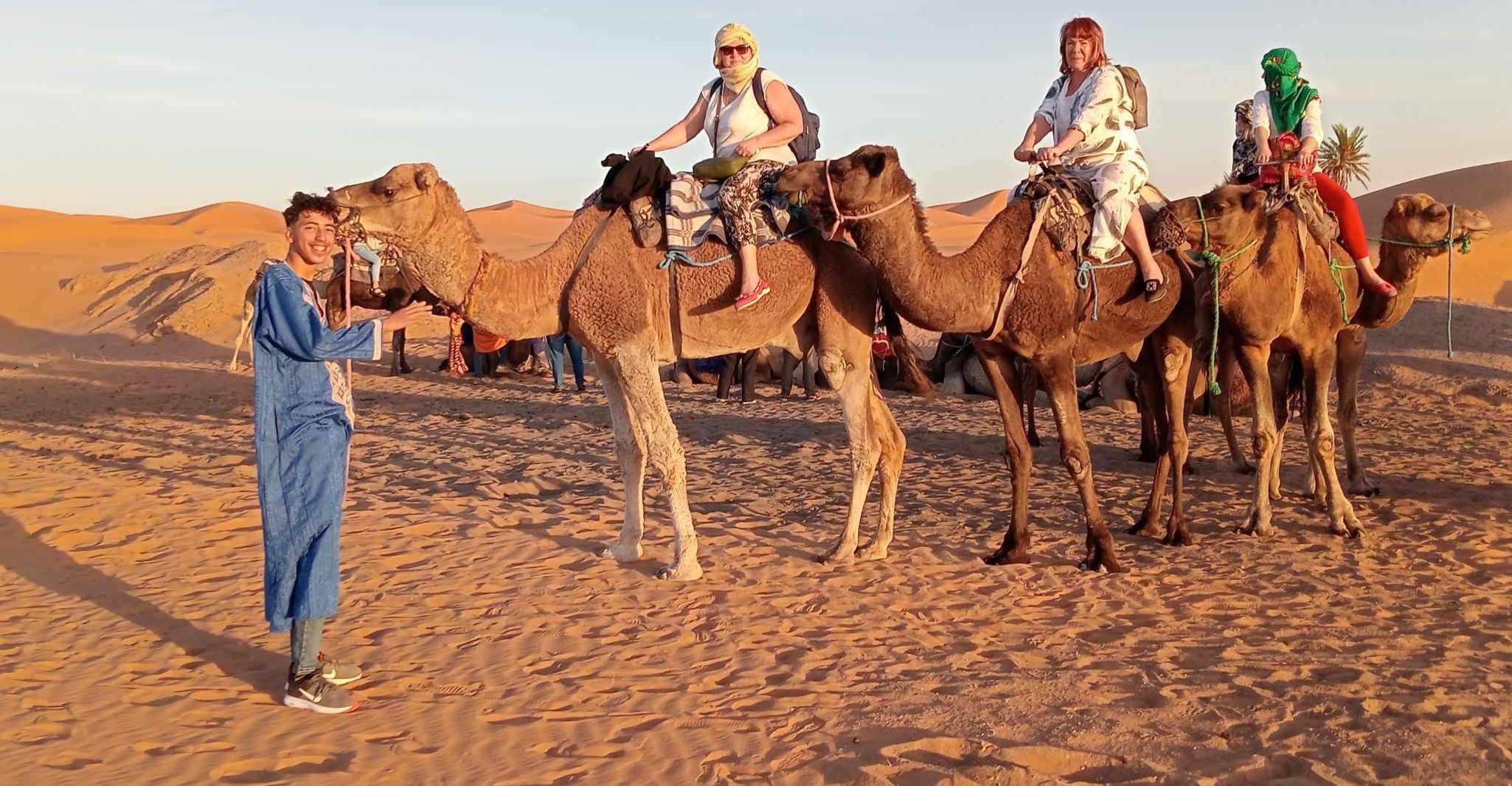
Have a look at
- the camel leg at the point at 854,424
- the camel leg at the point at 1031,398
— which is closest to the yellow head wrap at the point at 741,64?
the camel leg at the point at 854,424

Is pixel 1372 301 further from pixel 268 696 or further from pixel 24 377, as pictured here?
pixel 24 377

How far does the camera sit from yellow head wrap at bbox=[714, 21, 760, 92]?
22.5 feet

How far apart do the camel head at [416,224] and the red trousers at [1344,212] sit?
5.60 m

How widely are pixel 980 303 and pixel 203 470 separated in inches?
318

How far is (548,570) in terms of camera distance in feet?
24.1

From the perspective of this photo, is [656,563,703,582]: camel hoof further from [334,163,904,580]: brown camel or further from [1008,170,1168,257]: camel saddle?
[1008,170,1168,257]: camel saddle

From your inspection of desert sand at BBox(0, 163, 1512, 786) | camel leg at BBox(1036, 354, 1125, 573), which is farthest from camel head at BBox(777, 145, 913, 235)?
desert sand at BBox(0, 163, 1512, 786)

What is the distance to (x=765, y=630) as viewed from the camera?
6070 millimetres

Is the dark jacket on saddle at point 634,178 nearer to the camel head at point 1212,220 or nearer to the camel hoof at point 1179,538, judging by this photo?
the camel head at point 1212,220

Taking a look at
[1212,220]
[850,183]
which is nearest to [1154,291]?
[1212,220]

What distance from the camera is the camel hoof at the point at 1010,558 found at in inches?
289

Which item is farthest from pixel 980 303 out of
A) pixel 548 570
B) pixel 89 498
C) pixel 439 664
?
pixel 89 498

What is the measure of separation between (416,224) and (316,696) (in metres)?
2.51

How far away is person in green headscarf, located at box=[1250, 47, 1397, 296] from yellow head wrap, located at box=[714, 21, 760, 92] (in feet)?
11.5
